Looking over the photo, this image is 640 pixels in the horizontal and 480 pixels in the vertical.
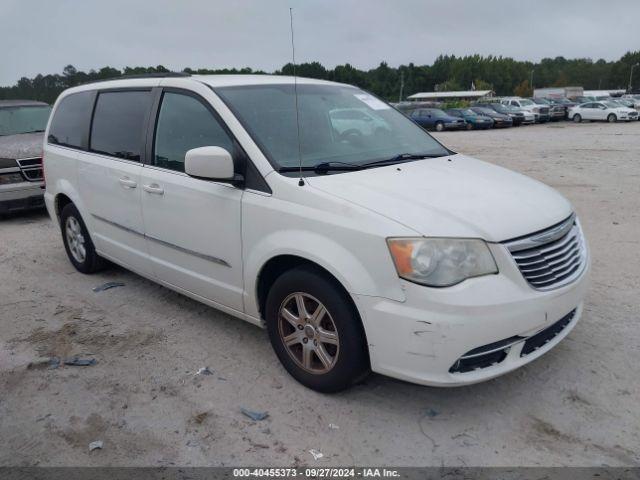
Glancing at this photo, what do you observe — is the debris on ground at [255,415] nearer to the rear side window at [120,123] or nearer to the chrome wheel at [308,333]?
the chrome wheel at [308,333]

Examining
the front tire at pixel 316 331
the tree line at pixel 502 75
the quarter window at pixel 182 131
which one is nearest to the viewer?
the front tire at pixel 316 331

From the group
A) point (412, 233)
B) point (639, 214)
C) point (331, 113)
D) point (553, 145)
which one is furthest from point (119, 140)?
point (553, 145)

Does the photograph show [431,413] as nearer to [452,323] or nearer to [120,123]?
[452,323]

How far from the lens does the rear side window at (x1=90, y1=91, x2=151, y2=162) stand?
4316 millimetres

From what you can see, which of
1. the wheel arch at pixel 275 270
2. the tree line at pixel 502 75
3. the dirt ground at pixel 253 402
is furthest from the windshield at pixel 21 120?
the tree line at pixel 502 75

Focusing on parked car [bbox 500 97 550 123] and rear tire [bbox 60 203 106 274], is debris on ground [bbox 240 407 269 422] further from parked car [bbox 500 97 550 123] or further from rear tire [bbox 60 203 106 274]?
parked car [bbox 500 97 550 123]

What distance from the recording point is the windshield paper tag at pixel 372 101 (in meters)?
4.46

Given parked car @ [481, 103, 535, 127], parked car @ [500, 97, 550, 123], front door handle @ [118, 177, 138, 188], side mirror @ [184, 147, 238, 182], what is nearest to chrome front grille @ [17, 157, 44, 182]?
front door handle @ [118, 177, 138, 188]

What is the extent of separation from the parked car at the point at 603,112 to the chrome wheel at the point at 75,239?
3390cm

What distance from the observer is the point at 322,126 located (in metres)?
3.84

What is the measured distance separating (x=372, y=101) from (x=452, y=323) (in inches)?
96.4

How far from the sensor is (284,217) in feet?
10.4

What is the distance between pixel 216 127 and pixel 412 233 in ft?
5.33

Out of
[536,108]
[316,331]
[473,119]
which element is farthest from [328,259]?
[536,108]
